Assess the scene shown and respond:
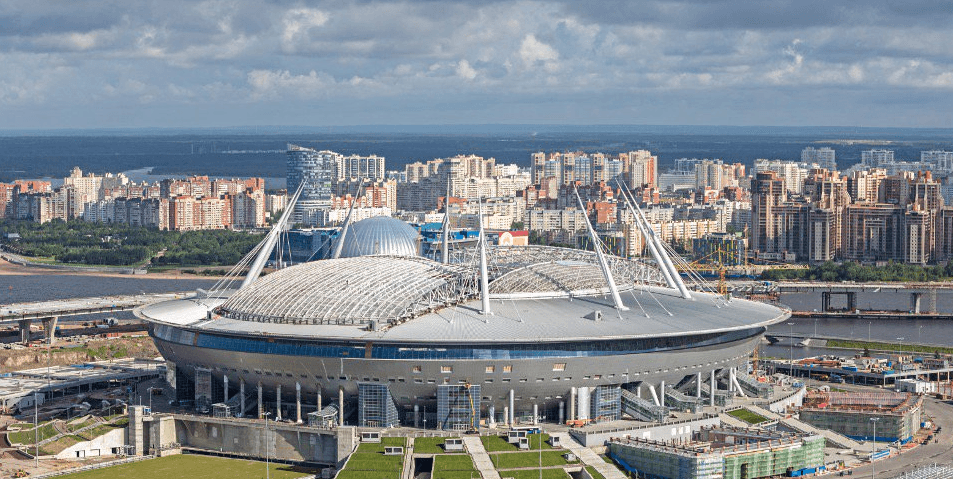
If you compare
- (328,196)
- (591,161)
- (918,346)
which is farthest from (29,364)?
(591,161)

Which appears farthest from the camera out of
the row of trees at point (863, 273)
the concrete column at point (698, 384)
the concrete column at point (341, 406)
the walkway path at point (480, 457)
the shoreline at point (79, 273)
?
the shoreline at point (79, 273)

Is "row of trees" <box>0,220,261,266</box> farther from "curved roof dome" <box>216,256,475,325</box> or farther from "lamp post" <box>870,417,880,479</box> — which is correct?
"lamp post" <box>870,417,880,479</box>

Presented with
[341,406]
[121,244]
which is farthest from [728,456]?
[121,244]

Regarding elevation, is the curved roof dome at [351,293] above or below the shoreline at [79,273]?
above

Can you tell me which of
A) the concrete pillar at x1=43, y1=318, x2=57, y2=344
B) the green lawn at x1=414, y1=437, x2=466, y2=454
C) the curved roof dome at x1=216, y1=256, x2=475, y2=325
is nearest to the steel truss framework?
the curved roof dome at x1=216, y1=256, x2=475, y2=325

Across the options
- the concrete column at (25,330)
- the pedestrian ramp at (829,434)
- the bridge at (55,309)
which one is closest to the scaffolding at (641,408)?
the pedestrian ramp at (829,434)

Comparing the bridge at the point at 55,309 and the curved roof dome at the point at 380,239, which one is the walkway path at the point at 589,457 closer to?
the curved roof dome at the point at 380,239

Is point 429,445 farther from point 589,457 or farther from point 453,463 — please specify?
point 589,457
